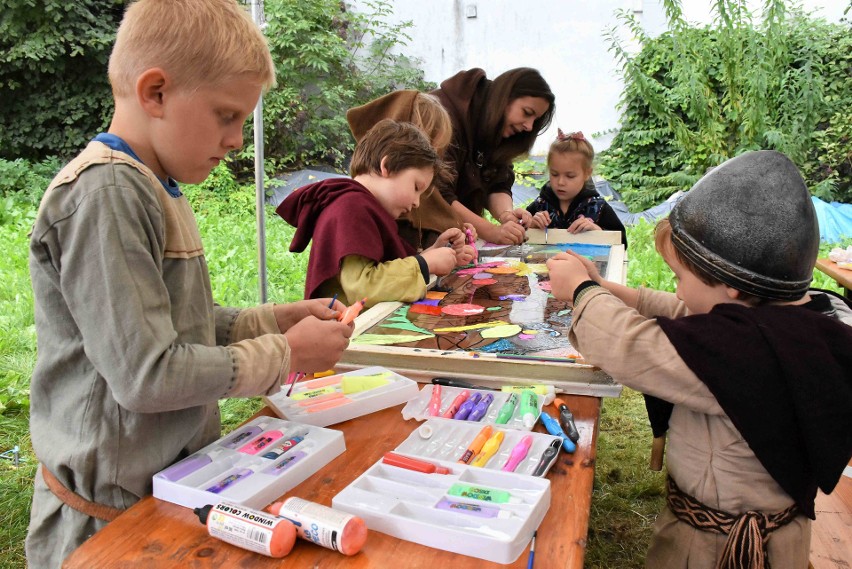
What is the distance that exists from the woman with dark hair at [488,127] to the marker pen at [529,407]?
178 centimetres

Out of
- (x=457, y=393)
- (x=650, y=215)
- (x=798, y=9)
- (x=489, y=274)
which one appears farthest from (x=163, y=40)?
(x=798, y=9)

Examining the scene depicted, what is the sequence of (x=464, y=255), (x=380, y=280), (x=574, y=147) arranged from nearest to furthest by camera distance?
(x=380, y=280) < (x=464, y=255) < (x=574, y=147)

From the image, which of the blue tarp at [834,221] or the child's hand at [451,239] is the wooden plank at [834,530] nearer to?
the child's hand at [451,239]

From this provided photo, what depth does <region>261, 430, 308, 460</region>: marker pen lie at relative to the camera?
1.10 m

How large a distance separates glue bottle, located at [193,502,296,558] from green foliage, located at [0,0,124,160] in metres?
9.62

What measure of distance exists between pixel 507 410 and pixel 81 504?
768 millimetres

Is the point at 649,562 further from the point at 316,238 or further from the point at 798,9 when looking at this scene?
A: the point at 798,9

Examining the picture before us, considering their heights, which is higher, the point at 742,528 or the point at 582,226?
the point at 582,226

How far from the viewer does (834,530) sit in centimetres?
217

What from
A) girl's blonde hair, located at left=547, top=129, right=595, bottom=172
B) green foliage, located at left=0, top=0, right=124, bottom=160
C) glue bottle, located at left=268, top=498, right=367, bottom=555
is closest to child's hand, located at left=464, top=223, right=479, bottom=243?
girl's blonde hair, located at left=547, top=129, right=595, bottom=172

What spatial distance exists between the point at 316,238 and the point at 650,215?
6.59m

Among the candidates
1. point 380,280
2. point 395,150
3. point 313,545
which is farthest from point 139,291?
point 395,150

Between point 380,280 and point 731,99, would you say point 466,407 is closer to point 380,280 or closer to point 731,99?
point 380,280

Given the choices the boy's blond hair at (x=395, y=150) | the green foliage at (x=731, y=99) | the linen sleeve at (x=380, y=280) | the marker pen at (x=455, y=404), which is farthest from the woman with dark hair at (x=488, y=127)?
the green foliage at (x=731, y=99)
